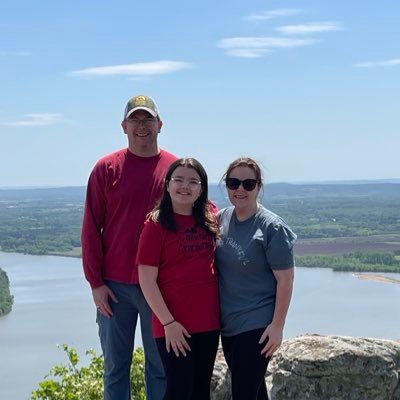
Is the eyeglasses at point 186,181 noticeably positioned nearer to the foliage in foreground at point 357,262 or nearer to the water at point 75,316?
the water at point 75,316

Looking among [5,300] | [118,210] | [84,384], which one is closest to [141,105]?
[118,210]

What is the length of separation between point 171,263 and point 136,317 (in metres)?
0.37

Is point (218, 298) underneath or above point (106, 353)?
above

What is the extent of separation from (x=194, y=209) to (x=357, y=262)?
33573 millimetres

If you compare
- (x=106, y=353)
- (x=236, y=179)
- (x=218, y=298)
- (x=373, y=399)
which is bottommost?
(x=373, y=399)

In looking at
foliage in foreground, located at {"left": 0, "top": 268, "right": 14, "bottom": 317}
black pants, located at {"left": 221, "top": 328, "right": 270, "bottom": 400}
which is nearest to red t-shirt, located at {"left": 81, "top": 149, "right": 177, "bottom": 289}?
black pants, located at {"left": 221, "top": 328, "right": 270, "bottom": 400}

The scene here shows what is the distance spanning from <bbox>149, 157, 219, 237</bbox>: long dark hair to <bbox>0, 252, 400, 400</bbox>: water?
38.9ft

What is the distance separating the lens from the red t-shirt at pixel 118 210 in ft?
6.84

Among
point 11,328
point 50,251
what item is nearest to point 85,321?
point 11,328

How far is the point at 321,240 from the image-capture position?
44.9m

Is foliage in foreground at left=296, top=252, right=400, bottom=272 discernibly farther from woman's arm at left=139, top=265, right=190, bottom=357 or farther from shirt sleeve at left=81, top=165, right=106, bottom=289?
woman's arm at left=139, top=265, right=190, bottom=357

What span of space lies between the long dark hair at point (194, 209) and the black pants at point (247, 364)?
0.28 meters

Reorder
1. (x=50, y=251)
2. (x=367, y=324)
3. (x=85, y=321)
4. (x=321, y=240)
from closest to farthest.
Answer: (x=367, y=324) → (x=85, y=321) → (x=50, y=251) → (x=321, y=240)

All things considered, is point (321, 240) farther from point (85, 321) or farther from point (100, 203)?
point (100, 203)
